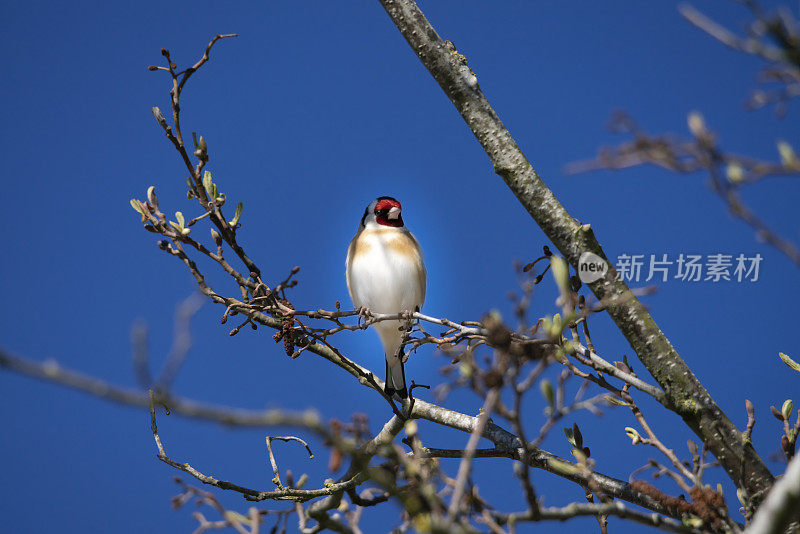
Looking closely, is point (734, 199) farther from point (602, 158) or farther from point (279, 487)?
point (279, 487)

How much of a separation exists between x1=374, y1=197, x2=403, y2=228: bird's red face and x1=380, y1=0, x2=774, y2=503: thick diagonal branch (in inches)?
80.8

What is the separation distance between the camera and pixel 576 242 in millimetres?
2420

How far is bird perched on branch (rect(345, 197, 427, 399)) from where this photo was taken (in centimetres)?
Result: 438

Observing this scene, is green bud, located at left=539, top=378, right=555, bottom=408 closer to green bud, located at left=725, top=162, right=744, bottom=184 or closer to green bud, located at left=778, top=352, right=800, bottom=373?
green bud, located at left=725, top=162, right=744, bottom=184

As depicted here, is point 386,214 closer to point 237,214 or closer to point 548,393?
point 237,214

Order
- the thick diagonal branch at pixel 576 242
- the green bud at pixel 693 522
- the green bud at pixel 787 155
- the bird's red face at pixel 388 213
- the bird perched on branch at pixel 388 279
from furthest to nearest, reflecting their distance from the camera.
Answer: the bird's red face at pixel 388 213, the bird perched on branch at pixel 388 279, the thick diagonal branch at pixel 576 242, the green bud at pixel 693 522, the green bud at pixel 787 155

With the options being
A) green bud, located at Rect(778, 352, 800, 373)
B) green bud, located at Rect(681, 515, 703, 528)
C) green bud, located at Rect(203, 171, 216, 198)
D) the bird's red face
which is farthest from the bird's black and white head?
green bud, located at Rect(681, 515, 703, 528)

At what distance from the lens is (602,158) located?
1211 millimetres

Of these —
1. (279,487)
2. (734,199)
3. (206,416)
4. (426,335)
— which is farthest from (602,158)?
(279,487)

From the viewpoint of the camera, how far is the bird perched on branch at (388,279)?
438 centimetres

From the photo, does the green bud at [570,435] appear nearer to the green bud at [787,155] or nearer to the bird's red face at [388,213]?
the green bud at [787,155]

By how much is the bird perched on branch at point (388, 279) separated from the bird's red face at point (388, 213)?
0.13m

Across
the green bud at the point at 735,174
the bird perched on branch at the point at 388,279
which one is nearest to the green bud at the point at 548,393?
the green bud at the point at 735,174

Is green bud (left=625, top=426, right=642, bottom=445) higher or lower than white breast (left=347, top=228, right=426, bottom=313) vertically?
lower
